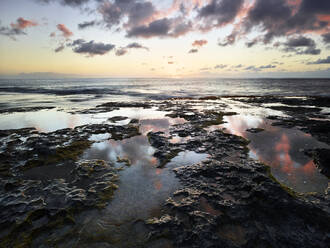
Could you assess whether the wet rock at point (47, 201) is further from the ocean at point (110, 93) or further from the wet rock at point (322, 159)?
the ocean at point (110, 93)

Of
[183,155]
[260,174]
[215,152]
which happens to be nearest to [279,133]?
[215,152]

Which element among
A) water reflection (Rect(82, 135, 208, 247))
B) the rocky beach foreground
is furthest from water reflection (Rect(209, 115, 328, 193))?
water reflection (Rect(82, 135, 208, 247))

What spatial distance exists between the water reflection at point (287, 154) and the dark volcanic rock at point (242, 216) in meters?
0.88

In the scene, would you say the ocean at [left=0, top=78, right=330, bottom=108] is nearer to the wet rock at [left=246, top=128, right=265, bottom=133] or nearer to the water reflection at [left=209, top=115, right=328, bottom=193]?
the wet rock at [left=246, top=128, right=265, bottom=133]

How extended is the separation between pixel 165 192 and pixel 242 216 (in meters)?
2.31

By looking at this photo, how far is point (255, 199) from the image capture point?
A: 4957 millimetres

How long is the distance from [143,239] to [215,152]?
5503 millimetres

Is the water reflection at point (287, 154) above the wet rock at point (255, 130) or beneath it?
beneath

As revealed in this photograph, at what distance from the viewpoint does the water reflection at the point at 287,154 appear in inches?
231

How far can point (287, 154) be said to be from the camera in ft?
26.1

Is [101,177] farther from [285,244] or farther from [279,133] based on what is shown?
[279,133]

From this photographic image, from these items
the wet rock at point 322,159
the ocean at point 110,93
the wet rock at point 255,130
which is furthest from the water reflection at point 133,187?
the ocean at point 110,93

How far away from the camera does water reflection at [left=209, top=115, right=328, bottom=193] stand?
586 centimetres

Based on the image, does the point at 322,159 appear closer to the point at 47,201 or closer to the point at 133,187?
the point at 133,187
